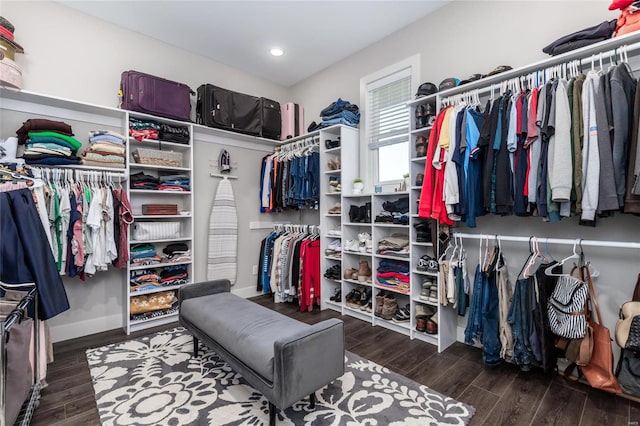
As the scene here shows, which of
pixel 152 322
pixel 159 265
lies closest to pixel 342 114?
pixel 159 265

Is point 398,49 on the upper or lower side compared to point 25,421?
upper

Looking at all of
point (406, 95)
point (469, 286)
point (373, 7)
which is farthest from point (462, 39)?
point (469, 286)

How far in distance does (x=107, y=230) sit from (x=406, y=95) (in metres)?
3.30

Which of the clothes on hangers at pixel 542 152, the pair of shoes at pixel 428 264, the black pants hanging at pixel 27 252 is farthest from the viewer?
the pair of shoes at pixel 428 264

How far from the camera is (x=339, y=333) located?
1733mm

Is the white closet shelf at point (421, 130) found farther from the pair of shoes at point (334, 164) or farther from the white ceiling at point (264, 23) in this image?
the white ceiling at point (264, 23)

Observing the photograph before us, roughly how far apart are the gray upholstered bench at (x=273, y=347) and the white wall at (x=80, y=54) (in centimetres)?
257

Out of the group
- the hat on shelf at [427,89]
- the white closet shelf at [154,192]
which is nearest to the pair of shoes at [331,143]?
the hat on shelf at [427,89]

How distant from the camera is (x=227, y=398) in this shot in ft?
6.19

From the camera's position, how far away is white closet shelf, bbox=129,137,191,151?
313 cm

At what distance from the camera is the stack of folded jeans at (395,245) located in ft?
9.55

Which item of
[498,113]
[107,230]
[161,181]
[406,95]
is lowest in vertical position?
[107,230]

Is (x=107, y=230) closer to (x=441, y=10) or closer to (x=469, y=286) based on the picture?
(x=469, y=286)

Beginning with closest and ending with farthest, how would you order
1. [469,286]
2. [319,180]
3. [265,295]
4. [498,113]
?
[498,113] < [469,286] < [319,180] < [265,295]
